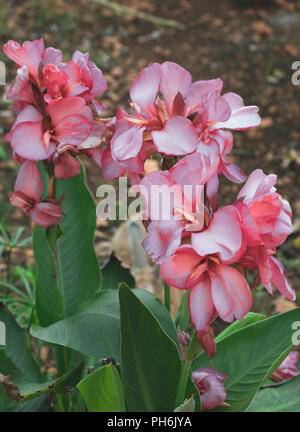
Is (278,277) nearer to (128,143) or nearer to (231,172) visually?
(231,172)

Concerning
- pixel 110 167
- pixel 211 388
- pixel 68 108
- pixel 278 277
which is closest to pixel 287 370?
pixel 211 388

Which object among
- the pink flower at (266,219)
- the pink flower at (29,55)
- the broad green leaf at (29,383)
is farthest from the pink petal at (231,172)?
the broad green leaf at (29,383)

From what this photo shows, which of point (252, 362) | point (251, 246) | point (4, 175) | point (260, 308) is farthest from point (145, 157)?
point (4, 175)

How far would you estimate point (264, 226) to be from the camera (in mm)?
770

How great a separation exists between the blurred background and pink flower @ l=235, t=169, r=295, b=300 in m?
1.47

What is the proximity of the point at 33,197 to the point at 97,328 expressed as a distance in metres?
0.27

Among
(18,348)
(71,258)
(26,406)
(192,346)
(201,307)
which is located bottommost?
(26,406)

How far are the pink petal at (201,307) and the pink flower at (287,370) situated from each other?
1.64ft

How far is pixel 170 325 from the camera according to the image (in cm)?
107

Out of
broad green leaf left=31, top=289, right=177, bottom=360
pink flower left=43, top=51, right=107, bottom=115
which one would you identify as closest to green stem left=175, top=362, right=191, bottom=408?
broad green leaf left=31, top=289, right=177, bottom=360

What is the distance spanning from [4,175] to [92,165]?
359 mm

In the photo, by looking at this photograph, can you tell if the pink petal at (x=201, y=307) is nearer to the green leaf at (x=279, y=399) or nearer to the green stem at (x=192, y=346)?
the green stem at (x=192, y=346)

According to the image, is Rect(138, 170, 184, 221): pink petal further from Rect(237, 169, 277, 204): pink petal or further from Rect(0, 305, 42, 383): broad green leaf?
Rect(0, 305, 42, 383): broad green leaf
